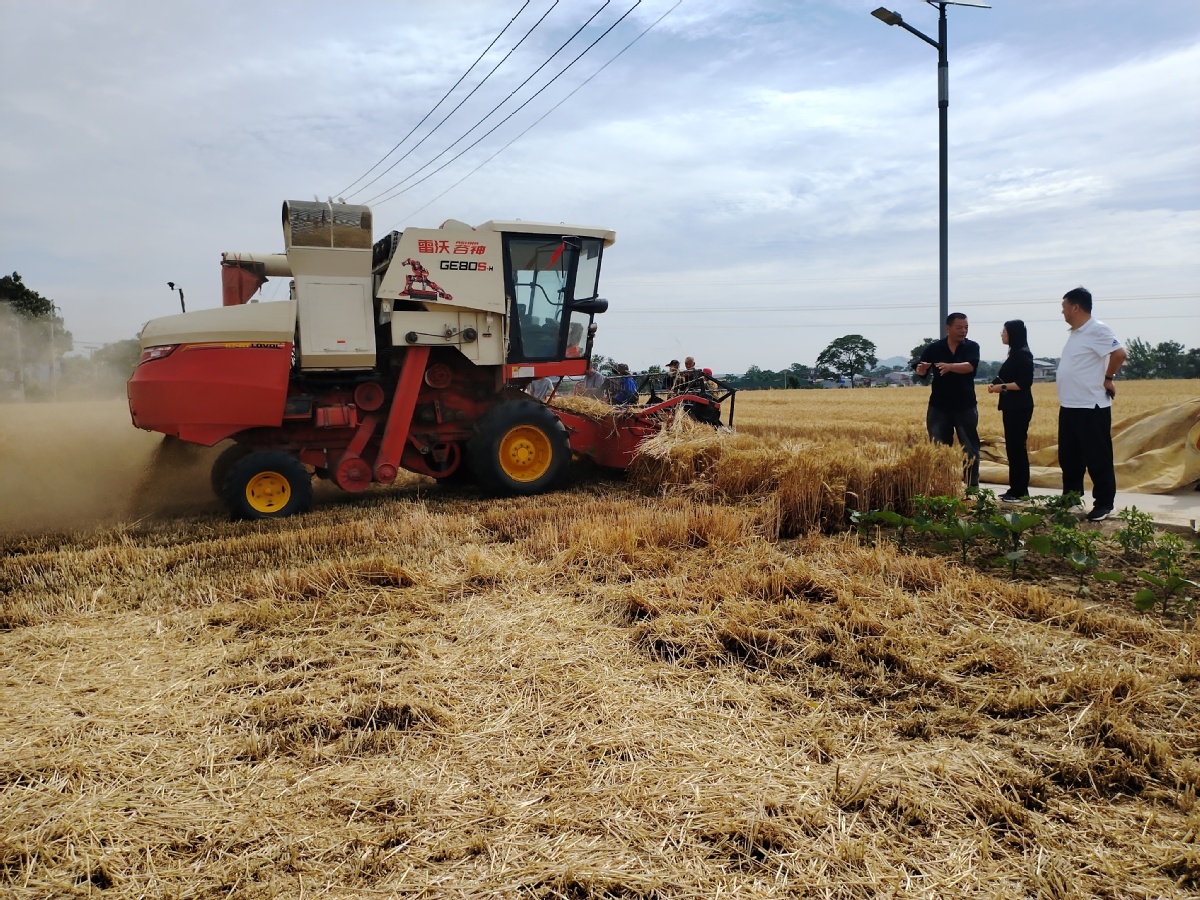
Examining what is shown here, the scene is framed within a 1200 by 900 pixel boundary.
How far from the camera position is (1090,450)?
19.5ft

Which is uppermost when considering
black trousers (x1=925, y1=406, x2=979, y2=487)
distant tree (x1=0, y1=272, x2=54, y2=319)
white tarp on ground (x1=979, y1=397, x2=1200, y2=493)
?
distant tree (x1=0, y1=272, x2=54, y2=319)

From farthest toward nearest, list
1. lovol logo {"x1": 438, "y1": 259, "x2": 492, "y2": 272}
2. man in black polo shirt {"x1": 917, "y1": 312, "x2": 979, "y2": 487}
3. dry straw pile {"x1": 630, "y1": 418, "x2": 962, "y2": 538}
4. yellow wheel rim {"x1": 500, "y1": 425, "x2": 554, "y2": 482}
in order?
yellow wheel rim {"x1": 500, "y1": 425, "x2": 554, "y2": 482} < lovol logo {"x1": 438, "y1": 259, "x2": 492, "y2": 272} < man in black polo shirt {"x1": 917, "y1": 312, "x2": 979, "y2": 487} < dry straw pile {"x1": 630, "y1": 418, "x2": 962, "y2": 538}

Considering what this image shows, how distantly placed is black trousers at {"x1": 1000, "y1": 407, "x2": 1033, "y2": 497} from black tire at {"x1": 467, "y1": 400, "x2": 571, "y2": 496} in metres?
3.84

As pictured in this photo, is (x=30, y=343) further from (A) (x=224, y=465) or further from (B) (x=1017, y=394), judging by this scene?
(B) (x=1017, y=394)

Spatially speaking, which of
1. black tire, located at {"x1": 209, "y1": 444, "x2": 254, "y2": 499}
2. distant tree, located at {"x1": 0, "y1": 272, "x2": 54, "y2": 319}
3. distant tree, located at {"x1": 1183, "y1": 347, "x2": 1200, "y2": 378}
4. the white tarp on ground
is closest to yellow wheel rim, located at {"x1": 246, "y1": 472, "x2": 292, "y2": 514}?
black tire, located at {"x1": 209, "y1": 444, "x2": 254, "y2": 499}

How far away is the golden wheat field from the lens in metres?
2.07

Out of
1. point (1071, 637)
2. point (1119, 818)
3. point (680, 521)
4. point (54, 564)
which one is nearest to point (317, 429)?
point (54, 564)

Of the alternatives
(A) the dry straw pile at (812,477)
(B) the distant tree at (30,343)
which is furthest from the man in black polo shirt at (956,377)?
(B) the distant tree at (30,343)

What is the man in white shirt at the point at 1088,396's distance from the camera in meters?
5.79

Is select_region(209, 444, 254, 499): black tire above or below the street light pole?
below

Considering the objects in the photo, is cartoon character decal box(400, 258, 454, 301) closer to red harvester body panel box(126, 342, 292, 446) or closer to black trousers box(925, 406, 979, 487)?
red harvester body panel box(126, 342, 292, 446)

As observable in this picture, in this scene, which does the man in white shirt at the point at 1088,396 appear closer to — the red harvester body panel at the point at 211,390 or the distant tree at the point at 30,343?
the red harvester body panel at the point at 211,390

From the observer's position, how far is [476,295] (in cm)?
738

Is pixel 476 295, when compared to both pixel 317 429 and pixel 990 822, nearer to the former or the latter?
pixel 317 429
